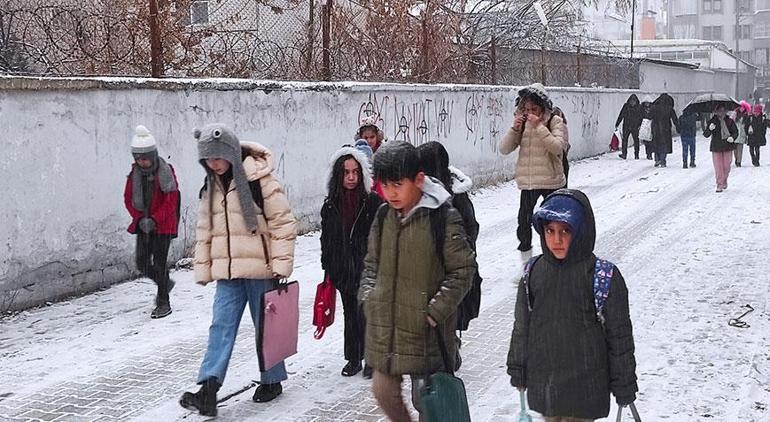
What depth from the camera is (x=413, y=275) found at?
4336 millimetres

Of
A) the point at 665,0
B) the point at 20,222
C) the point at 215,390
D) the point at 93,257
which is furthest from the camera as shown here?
the point at 665,0

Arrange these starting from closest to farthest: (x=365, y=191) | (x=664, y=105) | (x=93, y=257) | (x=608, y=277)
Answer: (x=608, y=277), (x=365, y=191), (x=93, y=257), (x=664, y=105)

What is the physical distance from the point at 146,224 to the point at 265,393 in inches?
104

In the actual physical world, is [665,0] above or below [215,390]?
above

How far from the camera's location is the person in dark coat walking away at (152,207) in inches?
305

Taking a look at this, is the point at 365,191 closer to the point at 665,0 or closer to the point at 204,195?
the point at 204,195

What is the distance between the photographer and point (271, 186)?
5551 mm

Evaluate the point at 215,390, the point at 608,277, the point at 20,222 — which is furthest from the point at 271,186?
the point at 20,222

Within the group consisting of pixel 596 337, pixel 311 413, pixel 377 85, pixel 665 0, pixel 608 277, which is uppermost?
pixel 665 0

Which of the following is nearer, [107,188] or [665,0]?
[107,188]

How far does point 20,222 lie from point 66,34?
2.34m

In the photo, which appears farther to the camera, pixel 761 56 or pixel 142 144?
pixel 761 56

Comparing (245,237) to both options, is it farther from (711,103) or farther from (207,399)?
(711,103)

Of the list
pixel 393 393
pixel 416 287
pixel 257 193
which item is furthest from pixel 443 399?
pixel 257 193
